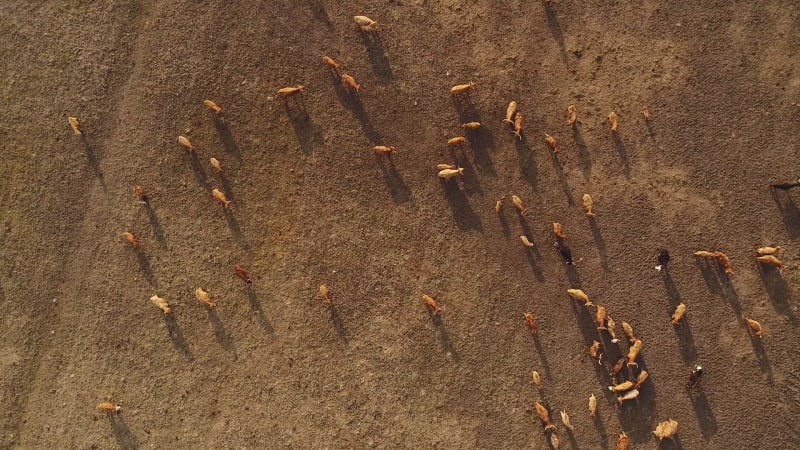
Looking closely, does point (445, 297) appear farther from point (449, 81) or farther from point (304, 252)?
point (449, 81)

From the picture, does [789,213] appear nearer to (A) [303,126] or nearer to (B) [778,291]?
(B) [778,291]

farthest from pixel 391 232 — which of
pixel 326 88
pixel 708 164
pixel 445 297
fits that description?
pixel 708 164

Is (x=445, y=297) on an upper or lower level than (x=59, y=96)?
lower

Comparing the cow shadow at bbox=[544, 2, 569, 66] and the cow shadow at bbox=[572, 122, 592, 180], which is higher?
the cow shadow at bbox=[544, 2, 569, 66]

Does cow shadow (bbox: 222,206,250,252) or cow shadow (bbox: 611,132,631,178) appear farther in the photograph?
cow shadow (bbox: 222,206,250,252)

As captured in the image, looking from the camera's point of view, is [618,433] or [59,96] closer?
[618,433]

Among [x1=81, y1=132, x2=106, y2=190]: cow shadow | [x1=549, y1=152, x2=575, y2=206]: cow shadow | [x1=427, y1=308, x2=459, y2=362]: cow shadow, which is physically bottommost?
[x1=427, y1=308, x2=459, y2=362]: cow shadow

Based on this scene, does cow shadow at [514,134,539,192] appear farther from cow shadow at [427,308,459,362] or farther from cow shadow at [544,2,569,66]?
cow shadow at [427,308,459,362]

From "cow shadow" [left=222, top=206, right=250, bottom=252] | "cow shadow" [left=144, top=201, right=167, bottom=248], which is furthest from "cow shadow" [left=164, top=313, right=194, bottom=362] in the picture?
"cow shadow" [left=222, top=206, right=250, bottom=252]

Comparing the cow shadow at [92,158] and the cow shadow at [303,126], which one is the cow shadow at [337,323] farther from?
the cow shadow at [92,158]

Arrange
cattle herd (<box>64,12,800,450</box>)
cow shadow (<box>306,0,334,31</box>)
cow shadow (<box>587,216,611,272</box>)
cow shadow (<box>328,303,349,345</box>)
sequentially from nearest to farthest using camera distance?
cattle herd (<box>64,12,800,450</box>) < cow shadow (<box>587,216,611,272</box>) < cow shadow (<box>328,303,349,345</box>) < cow shadow (<box>306,0,334,31</box>)
